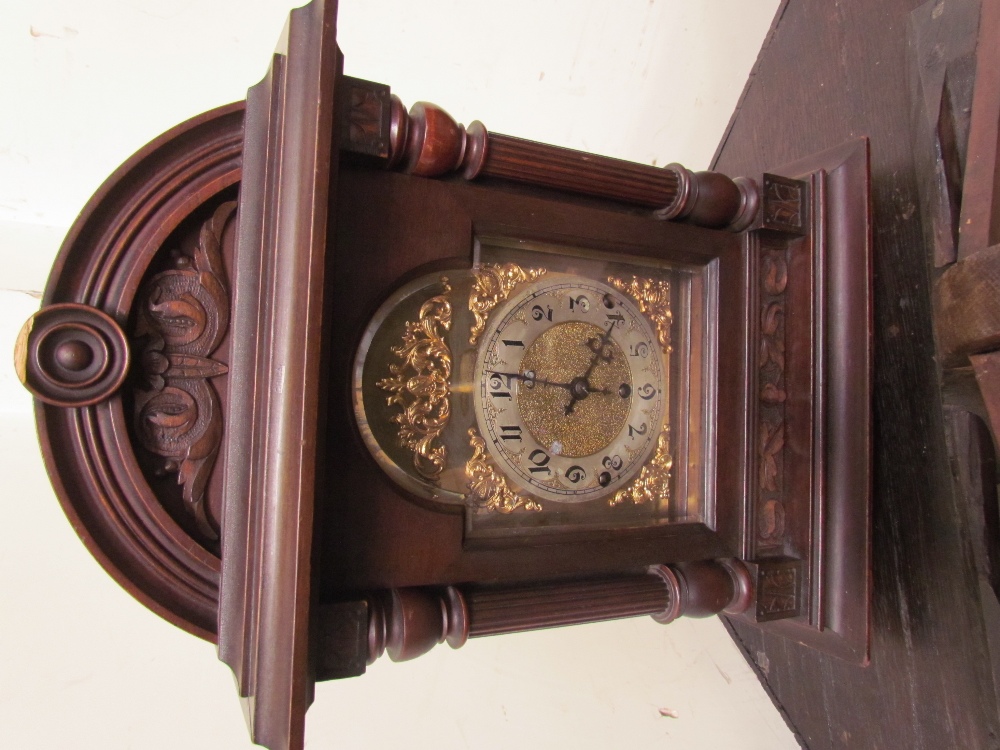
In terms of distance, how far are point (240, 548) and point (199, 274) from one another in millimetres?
294

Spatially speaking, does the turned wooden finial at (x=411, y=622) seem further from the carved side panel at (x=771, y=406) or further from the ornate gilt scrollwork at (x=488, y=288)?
the carved side panel at (x=771, y=406)

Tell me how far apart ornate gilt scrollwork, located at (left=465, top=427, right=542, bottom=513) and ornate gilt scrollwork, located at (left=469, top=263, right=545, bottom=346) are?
0.12 metres

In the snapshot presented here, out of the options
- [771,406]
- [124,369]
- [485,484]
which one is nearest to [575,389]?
[485,484]

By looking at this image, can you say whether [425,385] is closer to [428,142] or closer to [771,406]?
[428,142]

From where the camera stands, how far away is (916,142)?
3.21 feet

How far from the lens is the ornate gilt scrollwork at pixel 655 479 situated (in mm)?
943

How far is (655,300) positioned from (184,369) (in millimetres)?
581

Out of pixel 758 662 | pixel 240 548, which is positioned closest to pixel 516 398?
pixel 240 548

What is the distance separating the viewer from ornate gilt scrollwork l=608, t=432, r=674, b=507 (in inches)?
37.1

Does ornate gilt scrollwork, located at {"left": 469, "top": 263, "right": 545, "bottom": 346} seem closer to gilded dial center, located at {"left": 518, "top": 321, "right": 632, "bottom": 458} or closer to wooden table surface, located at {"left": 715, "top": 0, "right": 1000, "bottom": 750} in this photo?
gilded dial center, located at {"left": 518, "top": 321, "right": 632, "bottom": 458}

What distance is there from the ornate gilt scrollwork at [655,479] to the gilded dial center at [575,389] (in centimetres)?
7

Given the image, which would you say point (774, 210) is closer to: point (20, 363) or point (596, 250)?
point (596, 250)

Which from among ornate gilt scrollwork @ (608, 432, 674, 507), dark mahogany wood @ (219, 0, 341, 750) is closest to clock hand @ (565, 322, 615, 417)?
ornate gilt scrollwork @ (608, 432, 674, 507)

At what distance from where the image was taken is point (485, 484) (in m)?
0.86
